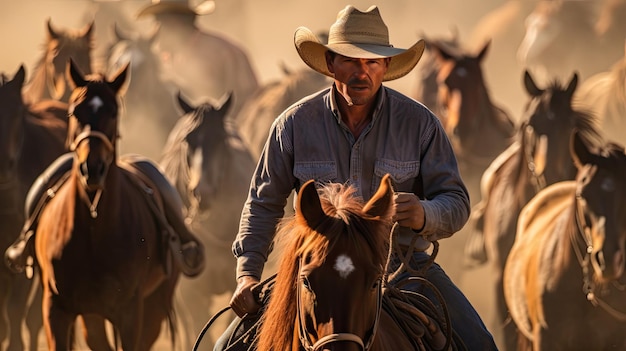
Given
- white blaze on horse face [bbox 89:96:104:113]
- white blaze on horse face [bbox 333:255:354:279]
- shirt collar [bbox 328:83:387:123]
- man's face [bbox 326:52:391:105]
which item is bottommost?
white blaze on horse face [bbox 333:255:354:279]

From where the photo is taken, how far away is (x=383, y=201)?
4.94 metres

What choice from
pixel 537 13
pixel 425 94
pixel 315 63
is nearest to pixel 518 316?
pixel 315 63

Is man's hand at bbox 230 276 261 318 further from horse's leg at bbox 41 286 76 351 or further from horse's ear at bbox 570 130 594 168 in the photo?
horse's ear at bbox 570 130 594 168

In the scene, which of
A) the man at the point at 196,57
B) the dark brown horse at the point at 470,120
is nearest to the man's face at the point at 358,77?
the dark brown horse at the point at 470,120

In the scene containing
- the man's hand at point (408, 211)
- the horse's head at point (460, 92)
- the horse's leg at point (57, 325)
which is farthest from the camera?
the horse's head at point (460, 92)

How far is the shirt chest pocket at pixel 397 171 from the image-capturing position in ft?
18.7

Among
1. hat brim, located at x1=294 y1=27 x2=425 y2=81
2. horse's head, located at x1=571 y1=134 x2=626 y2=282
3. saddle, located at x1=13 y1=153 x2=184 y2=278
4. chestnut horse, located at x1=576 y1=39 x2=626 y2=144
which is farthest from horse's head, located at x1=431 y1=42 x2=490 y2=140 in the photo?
hat brim, located at x1=294 y1=27 x2=425 y2=81

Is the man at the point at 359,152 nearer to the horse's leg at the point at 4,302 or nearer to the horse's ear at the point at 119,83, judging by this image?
the horse's ear at the point at 119,83

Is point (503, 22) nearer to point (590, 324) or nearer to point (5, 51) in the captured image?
point (5, 51)

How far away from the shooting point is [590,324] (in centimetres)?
1212

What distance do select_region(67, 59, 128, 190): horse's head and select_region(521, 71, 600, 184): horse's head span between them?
483 cm

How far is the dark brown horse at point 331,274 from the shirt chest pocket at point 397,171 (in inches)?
20.0

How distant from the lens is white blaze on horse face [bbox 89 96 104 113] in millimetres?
10477

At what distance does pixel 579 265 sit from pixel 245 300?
701 cm
